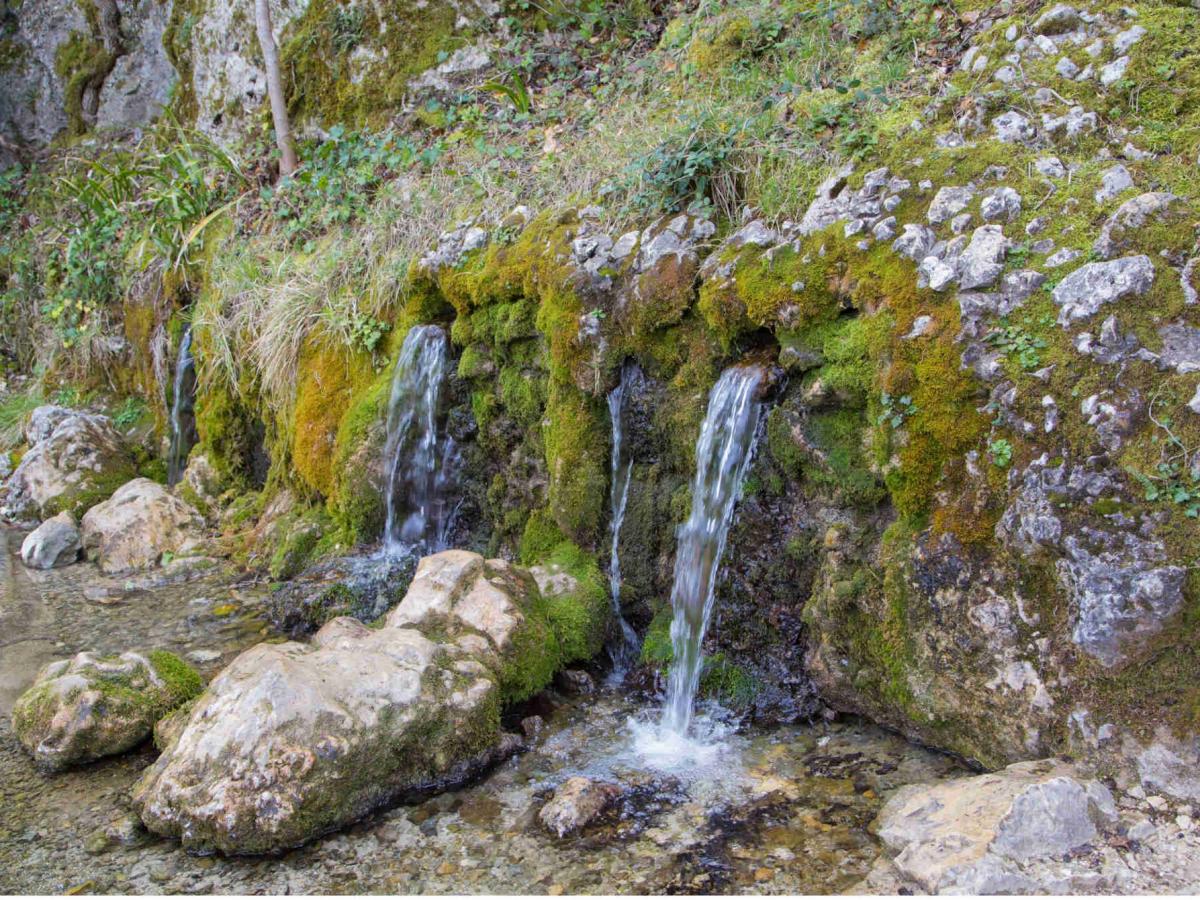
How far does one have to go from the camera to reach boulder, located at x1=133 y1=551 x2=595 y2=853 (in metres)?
3.22

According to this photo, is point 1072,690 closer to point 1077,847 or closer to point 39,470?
point 1077,847

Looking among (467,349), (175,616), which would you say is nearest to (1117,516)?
(467,349)

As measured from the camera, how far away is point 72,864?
3182mm

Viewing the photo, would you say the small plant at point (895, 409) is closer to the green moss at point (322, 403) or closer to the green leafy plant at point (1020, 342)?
the green leafy plant at point (1020, 342)

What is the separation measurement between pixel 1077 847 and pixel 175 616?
5079 millimetres

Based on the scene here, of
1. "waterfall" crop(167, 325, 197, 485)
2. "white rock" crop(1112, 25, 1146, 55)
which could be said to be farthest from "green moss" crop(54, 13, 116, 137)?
"white rock" crop(1112, 25, 1146, 55)

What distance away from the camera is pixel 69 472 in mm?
7656

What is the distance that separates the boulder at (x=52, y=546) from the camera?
667 centimetres

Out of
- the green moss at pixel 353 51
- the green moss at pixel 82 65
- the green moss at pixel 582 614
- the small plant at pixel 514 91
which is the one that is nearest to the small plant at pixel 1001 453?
the green moss at pixel 582 614

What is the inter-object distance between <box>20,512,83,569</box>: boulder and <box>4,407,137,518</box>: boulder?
21.3 inches

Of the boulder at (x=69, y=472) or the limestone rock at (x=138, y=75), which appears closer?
the boulder at (x=69, y=472)

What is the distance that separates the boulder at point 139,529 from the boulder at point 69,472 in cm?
59

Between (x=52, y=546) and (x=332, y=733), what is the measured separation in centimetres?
467

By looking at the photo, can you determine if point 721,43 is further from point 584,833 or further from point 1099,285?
point 584,833
